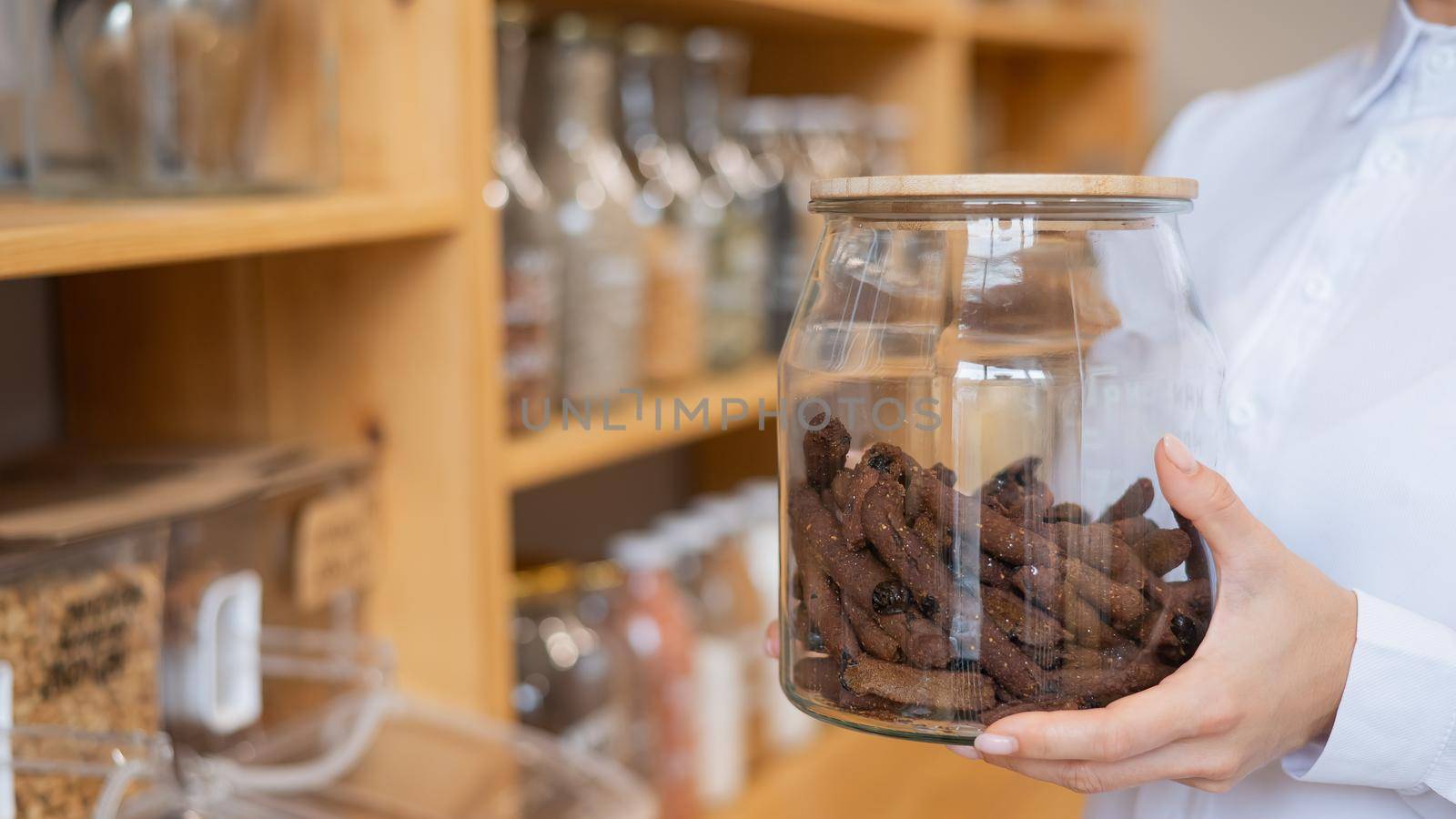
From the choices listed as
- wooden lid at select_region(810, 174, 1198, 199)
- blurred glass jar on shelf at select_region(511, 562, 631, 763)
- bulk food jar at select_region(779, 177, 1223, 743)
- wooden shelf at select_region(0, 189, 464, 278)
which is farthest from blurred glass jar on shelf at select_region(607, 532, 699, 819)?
wooden lid at select_region(810, 174, 1198, 199)

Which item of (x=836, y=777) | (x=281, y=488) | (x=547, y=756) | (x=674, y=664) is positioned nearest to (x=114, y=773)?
(x=281, y=488)

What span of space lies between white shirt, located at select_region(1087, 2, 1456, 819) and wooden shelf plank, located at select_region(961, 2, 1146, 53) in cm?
88

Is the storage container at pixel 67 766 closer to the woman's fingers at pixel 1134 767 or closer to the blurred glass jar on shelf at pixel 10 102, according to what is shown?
the blurred glass jar on shelf at pixel 10 102

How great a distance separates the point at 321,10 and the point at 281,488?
0.29 metres

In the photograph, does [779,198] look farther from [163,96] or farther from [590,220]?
[163,96]

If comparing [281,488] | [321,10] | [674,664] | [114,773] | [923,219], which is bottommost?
[674,664]

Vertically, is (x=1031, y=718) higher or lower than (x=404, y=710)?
higher

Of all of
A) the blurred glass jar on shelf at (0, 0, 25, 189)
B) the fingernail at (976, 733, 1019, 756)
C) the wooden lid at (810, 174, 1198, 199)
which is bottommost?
the fingernail at (976, 733, 1019, 756)

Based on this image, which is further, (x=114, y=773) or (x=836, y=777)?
(x=836, y=777)

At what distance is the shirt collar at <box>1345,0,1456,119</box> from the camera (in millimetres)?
684

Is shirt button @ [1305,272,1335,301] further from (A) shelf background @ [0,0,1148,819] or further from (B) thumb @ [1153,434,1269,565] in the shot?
(A) shelf background @ [0,0,1148,819]

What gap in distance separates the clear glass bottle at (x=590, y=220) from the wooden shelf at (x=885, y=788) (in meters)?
0.45

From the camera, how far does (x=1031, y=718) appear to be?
0.46 m

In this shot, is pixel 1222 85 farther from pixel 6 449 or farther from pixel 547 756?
pixel 6 449
